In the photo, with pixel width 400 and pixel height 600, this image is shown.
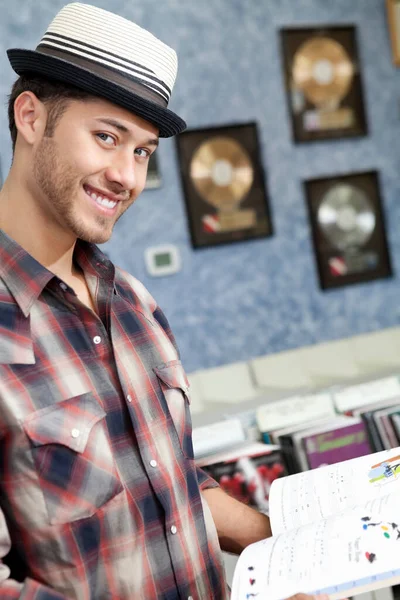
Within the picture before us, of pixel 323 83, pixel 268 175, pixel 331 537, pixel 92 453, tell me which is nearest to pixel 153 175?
pixel 268 175

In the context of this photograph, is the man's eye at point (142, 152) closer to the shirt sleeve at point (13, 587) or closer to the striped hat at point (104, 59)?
the striped hat at point (104, 59)

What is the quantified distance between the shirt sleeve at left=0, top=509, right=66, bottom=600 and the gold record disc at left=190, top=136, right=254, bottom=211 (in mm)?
2636

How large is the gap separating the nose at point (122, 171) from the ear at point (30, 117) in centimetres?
12

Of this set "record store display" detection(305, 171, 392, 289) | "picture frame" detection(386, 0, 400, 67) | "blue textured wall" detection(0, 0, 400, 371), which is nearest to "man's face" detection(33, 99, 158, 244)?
"blue textured wall" detection(0, 0, 400, 371)

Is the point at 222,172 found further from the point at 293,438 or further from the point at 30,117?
the point at 30,117

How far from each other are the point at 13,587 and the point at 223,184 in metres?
2.74

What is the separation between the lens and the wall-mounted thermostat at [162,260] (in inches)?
131

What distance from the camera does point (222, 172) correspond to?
3471 mm

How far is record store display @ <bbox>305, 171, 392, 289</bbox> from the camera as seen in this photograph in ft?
11.9

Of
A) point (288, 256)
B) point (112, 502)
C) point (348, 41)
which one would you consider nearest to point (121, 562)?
point (112, 502)

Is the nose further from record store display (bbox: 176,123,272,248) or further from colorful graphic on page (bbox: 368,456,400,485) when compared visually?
record store display (bbox: 176,123,272,248)

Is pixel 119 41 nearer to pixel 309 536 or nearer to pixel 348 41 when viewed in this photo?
pixel 309 536

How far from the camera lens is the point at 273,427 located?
226 cm

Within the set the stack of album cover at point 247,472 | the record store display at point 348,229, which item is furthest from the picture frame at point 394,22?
the stack of album cover at point 247,472
